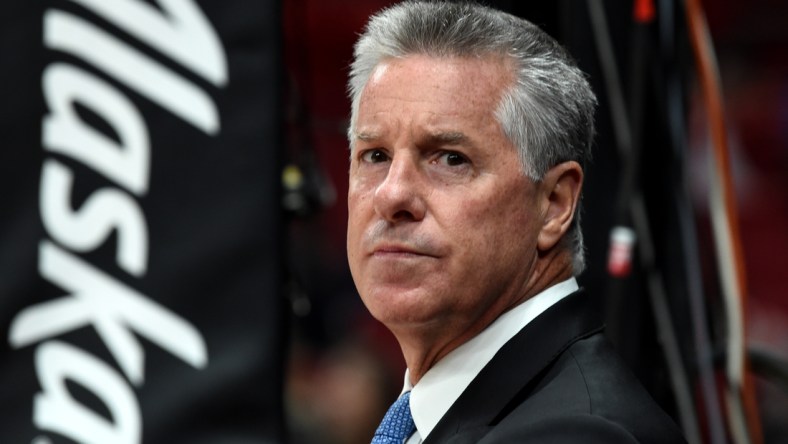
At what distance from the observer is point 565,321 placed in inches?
58.7

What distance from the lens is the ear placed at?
1.54 metres

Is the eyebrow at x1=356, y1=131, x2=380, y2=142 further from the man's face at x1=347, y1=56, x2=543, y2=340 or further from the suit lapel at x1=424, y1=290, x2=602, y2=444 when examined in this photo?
the suit lapel at x1=424, y1=290, x2=602, y2=444

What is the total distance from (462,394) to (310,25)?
383 centimetres

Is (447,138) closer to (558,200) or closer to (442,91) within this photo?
(442,91)

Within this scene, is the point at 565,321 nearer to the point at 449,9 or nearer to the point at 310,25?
the point at 449,9

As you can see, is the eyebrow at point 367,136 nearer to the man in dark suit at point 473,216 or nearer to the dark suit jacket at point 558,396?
the man in dark suit at point 473,216

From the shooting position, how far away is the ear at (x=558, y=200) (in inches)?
60.8

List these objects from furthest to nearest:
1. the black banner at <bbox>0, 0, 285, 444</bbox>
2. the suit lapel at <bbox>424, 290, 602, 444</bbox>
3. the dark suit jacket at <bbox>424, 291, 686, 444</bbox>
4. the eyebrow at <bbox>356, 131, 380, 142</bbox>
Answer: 1. the black banner at <bbox>0, 0, 285, 444</bbox>
2. the eyebrow at <bbox>356, 131, 380, 142</bbox>
3. the suit lapel at <bbox>424, 290, 602, 444</bbox>
4. the dark suit jacket at <bbox>424, 291, 686, 444</bbox>

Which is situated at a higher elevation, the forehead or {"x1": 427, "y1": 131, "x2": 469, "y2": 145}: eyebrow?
the forehead

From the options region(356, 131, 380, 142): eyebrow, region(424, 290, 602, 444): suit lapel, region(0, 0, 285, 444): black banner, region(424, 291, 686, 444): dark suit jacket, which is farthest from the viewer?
region(0, 0, 285, 444): black banner

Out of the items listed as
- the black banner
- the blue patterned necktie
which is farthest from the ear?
the black banner

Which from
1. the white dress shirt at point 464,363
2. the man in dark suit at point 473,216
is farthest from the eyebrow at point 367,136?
the white dress shirt at point 464,363

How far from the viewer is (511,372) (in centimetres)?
146

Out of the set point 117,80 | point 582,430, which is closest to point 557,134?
point 582,430
